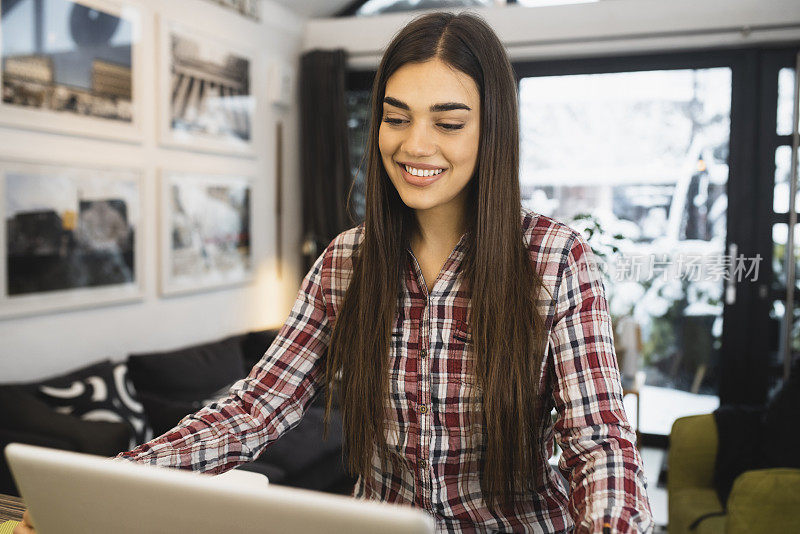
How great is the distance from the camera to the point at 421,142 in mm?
1051

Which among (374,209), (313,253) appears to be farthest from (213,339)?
(374,209)

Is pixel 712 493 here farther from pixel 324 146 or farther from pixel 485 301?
pixel 324 146

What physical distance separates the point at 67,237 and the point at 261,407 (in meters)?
2.32

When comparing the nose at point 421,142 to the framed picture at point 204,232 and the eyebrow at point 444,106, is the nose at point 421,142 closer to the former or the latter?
the eyebrow at point 444,106

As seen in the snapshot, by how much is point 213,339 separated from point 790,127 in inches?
141

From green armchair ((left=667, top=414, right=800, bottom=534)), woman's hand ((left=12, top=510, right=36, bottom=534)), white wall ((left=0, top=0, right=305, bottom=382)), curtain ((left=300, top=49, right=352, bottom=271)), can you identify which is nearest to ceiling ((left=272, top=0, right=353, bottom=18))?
white wall ((left=0, top=0, right=305, bottom=382))

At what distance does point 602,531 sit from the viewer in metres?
0.80

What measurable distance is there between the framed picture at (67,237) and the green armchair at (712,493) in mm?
2531

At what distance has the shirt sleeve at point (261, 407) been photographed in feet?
3.38

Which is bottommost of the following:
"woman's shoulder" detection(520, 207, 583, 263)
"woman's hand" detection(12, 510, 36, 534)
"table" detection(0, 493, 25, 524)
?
"table" detection(0, 493, 25, 524)

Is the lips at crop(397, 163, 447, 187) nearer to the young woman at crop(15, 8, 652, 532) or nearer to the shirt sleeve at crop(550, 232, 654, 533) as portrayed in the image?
the young woman at crop(15, 8, 652, 532)

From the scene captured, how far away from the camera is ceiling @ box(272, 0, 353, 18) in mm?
4953

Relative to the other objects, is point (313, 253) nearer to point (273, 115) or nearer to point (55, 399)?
point (273, 115)

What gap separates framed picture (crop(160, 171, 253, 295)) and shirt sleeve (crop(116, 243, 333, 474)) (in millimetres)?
2679
